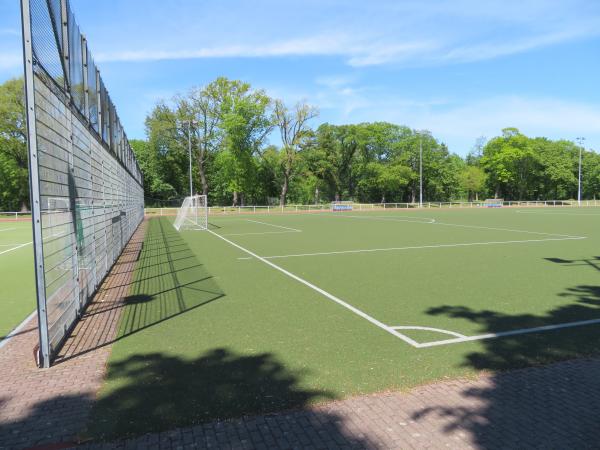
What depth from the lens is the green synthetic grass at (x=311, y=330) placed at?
13.5 ft

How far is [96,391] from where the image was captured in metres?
4.20

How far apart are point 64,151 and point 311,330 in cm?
432

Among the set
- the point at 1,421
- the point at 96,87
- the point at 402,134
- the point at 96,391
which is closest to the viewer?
the point at 1,421

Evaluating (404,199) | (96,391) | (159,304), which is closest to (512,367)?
(96,391)

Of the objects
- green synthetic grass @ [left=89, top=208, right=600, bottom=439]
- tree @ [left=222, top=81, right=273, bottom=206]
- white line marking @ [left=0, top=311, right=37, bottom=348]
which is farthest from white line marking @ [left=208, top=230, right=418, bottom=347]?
tree @ [left=222, top=81, right=273, bottom=206]

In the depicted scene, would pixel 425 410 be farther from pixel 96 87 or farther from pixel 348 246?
pixel 348 246

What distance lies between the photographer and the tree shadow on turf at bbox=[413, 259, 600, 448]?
342cm

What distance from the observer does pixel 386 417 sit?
3.67 m

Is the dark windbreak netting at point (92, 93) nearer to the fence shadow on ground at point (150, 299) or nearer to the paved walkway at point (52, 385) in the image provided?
the fence shadow on ground at point (150, 299)

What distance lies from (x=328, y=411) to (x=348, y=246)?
13073 millimetres

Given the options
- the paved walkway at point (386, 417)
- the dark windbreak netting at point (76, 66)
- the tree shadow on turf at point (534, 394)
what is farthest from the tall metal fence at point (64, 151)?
the tree shadow on turf at point (534, 394)

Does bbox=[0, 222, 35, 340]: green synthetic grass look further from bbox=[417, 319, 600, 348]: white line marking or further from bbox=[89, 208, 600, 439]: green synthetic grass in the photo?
bbox=[417, 319, 600, 348]: white line marking

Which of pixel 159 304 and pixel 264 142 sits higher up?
pixel 264 142

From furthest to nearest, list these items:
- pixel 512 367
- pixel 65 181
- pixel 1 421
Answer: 1. pixel 65 181
2. pixel 512 367
3. pixel 1 421
